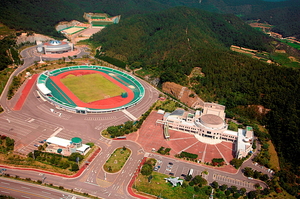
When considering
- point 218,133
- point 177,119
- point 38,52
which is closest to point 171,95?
point 177,119

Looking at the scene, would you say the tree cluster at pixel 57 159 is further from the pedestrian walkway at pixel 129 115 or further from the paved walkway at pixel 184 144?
the pedestrian walkway at pixel 129 115

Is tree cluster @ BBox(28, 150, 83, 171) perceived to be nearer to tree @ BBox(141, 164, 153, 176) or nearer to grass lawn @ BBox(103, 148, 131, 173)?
grass lawn @ BBox(103, 148, 131, 173)

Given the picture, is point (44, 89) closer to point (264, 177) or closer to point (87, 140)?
point (87, 140)

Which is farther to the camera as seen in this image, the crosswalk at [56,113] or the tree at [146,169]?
the crosswalk at [56,113]

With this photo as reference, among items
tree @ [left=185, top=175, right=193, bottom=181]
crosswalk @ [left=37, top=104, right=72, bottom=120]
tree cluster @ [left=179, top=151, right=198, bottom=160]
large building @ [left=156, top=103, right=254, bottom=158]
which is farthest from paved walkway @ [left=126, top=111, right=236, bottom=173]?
crosswalk @ [left=37, top=104, right=72, bottom=120]

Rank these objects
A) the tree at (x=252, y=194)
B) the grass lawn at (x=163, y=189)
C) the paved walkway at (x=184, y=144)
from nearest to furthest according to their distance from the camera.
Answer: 1. the tree at (x=252, y=194)
2. the grass lawn at (x=163, y=189)
3. the paved walkway at (x=184, y=144)

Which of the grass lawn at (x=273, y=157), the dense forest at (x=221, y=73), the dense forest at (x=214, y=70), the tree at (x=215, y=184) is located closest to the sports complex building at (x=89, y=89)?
the dense forest at (x=214, y=70)
